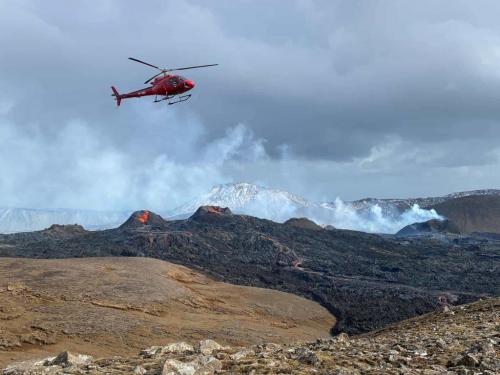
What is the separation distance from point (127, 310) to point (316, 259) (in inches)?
2487

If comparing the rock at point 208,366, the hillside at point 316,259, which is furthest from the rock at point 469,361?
the hillside at point 316,259

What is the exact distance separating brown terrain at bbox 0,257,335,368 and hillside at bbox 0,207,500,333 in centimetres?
956

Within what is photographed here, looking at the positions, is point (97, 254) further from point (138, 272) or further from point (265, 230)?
point (265, 230)

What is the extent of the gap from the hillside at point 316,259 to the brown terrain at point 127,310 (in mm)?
9556

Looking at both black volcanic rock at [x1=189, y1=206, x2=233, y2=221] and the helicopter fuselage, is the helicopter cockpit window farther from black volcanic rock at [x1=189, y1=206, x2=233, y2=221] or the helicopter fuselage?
black volcanic rock at [x1=189, y1=206, x2=233, y2=221]

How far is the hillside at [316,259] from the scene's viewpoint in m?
74.8

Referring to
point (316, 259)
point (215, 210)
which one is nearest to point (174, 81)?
point (316, 259)

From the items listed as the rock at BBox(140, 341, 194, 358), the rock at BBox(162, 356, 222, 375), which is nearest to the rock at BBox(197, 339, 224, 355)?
the rock at BBox(140, 341, 194, 358)

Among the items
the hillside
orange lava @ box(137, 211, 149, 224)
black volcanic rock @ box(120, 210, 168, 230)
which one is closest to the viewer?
the hillside

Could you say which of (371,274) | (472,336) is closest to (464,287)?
(371,274)

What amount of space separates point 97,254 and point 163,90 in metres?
58.3

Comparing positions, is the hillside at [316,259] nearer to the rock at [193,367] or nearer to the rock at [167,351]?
the rock at [167,351]

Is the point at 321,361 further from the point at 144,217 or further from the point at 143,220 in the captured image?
the point at 144,217

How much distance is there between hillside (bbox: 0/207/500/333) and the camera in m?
74.8
